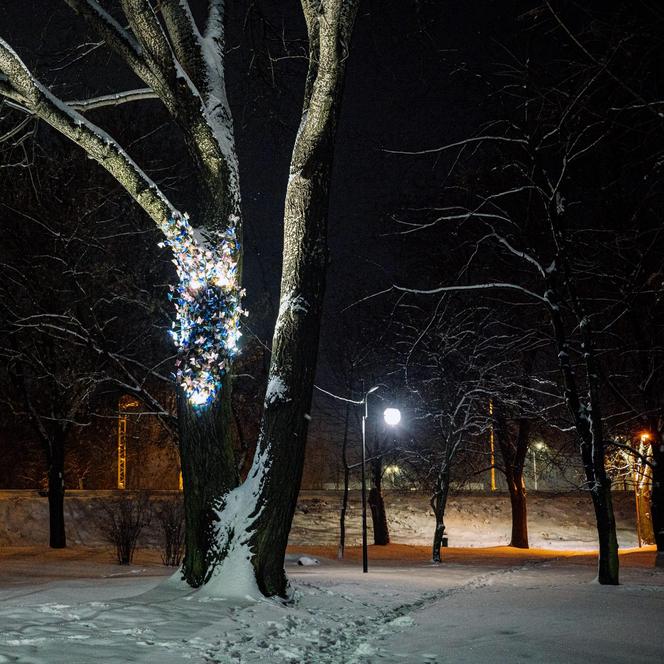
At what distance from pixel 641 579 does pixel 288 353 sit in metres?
7.37

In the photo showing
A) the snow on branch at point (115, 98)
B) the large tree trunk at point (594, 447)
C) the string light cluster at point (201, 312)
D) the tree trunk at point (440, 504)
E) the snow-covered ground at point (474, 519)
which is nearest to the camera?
the string light cluster at point (201, 312)

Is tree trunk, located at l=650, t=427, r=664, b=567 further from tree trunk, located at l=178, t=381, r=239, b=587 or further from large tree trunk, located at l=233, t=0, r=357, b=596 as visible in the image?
tree trunk, located at l=178, t=381, r=239, b=587

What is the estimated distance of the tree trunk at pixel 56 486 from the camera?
74.6 ft

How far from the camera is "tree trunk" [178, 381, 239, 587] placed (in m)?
7.85

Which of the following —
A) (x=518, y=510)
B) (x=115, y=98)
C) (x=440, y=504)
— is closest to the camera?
(x=115, y=98)

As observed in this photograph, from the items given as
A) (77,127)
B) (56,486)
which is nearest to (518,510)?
(56,486)

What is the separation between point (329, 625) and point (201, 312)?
348 cm

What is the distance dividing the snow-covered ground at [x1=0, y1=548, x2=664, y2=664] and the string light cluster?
2271 mm

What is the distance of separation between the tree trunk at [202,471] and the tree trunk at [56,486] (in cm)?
1622

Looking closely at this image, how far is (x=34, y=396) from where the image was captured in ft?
79.5

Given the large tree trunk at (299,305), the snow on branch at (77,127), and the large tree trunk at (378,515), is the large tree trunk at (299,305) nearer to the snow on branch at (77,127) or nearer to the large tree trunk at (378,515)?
the snow on branch at (77,127)

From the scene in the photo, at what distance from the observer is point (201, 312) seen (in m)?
7.95

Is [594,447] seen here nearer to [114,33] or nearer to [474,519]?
[114,33]

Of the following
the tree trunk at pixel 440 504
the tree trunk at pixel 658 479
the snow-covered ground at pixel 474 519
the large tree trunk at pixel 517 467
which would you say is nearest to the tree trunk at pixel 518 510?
the large tree trunk at pixel 517 467
